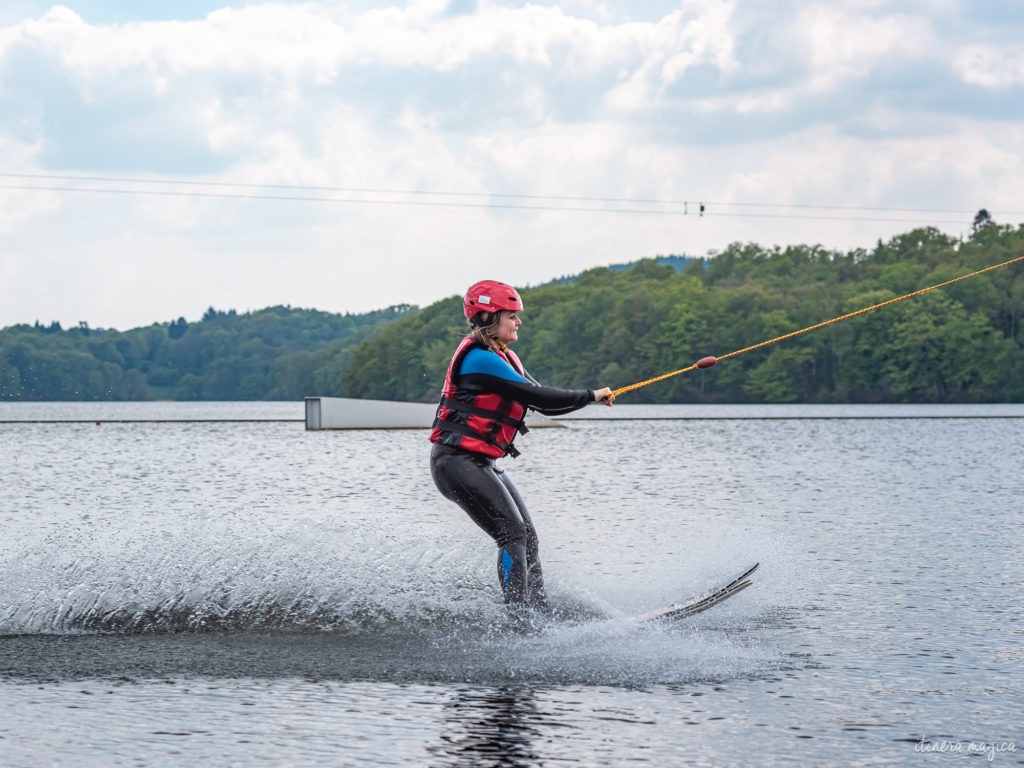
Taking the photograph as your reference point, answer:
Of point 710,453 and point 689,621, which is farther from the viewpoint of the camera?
point 710,453

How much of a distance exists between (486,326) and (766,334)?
12604cm

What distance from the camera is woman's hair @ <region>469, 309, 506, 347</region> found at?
27.5 feet

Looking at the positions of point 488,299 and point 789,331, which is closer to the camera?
point 488,299

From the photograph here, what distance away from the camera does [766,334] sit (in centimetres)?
13225

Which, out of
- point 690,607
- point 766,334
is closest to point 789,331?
point 766,334

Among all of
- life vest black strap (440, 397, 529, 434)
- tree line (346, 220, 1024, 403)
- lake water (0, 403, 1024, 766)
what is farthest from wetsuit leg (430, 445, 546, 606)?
tree line (346, 220, 1024, 403)

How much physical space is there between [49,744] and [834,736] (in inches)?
133

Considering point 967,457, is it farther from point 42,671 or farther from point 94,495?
point 42,671

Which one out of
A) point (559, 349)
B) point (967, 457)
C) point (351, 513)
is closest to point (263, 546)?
point (351, 513)

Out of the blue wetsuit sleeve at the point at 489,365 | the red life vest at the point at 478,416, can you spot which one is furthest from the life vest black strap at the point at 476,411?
the blue wetsuit sleeve at the point at 489,365

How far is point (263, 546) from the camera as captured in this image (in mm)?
10742

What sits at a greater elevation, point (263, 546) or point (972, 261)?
point (972, 261)

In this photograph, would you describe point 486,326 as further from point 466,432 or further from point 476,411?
point 466,432

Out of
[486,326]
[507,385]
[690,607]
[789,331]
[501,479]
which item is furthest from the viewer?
[789,331]
